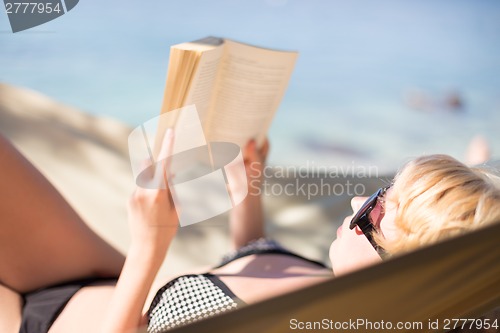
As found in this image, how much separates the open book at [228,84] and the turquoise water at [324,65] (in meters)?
1.18

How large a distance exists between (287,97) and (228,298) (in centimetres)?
233

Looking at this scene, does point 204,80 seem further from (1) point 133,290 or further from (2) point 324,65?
(2) point 324,65

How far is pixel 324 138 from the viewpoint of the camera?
2.86 metres

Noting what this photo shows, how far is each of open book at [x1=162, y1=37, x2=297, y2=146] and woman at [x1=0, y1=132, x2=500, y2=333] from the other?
0.11 metres

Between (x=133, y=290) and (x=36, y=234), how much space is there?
294 millimetres

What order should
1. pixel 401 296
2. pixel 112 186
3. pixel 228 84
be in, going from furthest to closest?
1. pixel 112 186
2. pixel 228 84
3. pixel 401 296

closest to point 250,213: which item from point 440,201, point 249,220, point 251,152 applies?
point 249,220

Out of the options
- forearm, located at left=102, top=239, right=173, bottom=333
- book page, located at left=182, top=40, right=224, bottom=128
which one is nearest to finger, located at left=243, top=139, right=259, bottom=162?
book page, located at left=182, top=40, right=224, bottom=128

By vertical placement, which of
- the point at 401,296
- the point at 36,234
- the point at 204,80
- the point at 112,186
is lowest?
the point at 112,186

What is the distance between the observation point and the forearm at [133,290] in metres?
A: 0.92

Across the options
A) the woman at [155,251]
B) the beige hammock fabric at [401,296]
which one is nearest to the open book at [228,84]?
the woman at [155,251]

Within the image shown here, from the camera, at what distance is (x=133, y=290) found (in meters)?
0.93

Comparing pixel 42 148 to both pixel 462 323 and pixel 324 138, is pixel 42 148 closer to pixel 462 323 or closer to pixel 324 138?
pixel 462 323

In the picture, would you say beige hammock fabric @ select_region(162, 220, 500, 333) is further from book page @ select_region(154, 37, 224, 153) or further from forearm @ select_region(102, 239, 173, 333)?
book page @ select_region(154, 37, 224, 153)
